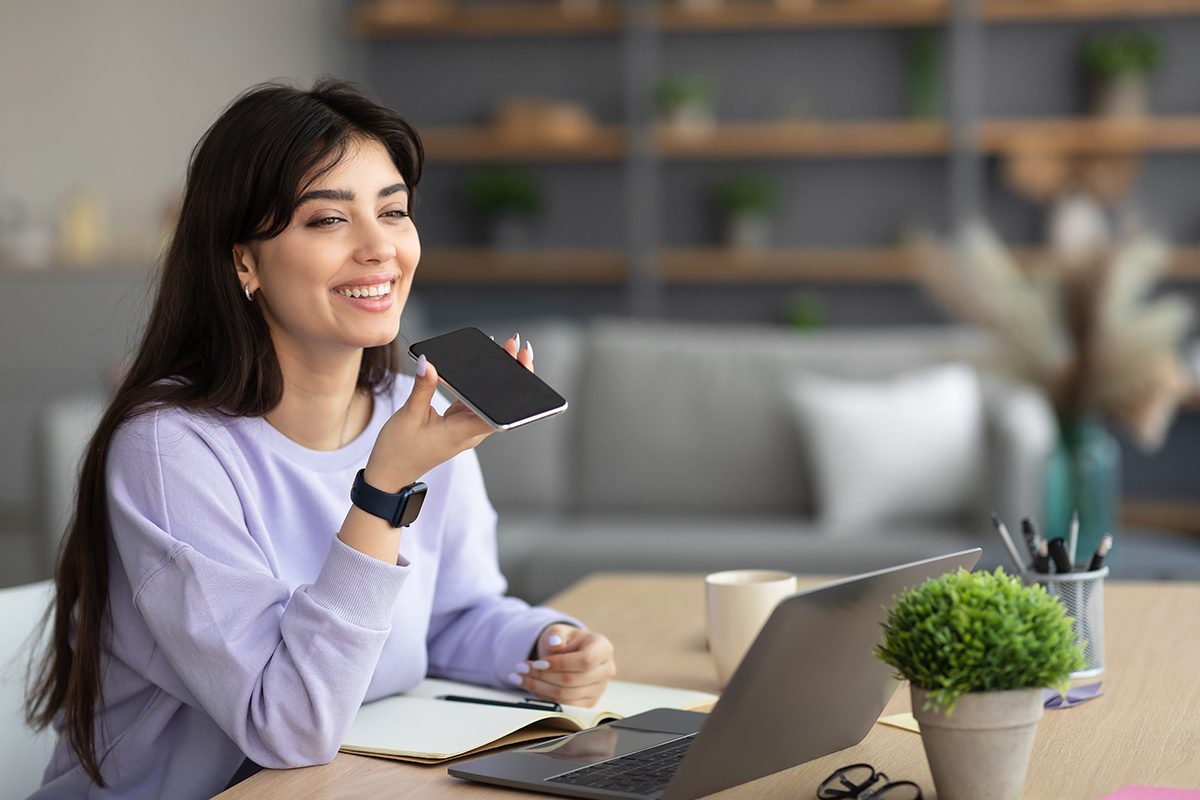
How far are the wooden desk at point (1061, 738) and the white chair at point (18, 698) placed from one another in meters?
0.34

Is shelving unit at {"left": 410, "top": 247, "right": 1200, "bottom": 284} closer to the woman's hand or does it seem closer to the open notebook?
the open notebook

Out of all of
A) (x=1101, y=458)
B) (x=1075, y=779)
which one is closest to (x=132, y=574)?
(x=1075, y=779)

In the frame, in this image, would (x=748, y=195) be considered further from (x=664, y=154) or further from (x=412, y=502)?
(x=412, y=502)

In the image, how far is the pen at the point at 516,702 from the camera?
121 centimetres

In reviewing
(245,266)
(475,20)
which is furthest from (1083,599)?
(475,20)

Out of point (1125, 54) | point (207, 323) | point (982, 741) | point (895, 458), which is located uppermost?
point (1125, 54)

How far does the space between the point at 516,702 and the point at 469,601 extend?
0.79 feet

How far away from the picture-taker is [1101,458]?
2.51 m

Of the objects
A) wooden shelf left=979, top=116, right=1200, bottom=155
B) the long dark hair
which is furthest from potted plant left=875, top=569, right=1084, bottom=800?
wooden shelf left=979, top=116, right=1200, bottom=155

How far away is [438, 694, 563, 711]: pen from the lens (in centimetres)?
121

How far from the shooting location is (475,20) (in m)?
5.79

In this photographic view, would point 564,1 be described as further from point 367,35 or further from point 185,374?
point 185,374

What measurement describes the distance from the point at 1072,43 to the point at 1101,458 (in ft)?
11.7

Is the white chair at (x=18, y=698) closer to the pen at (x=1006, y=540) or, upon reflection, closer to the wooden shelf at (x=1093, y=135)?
the pen at (x=1006, y=540)
